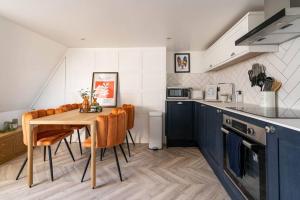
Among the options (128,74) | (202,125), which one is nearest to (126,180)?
(202,125)

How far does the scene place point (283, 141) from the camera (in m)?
1.13

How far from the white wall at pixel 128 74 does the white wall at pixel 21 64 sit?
1.07 ft

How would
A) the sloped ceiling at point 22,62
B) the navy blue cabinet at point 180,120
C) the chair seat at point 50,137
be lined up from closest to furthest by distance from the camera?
1. the chair seat at point 50,137
2. the sloped ceiling at point 22,62
3. the navy blue cabinet at point 180,120

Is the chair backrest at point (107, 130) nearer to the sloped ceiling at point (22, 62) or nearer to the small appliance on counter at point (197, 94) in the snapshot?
the sloped ceiling at point (22, 62)

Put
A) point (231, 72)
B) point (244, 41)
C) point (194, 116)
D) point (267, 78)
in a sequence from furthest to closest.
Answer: point (194, 116) < point (231, 72) < point (267, 78) < point (244, 41)

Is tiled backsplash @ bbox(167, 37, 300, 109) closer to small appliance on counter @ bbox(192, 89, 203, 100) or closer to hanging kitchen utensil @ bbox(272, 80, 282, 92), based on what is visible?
hanging kitchen utensil @ bbox(272, 80, 282, 92)

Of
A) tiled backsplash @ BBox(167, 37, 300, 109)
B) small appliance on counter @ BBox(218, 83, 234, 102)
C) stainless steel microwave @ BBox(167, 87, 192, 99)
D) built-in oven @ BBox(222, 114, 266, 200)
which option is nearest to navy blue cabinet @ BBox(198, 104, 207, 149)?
small appliance on counter @ BBox(218, 83, 234, 102)

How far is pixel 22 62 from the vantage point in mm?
3080

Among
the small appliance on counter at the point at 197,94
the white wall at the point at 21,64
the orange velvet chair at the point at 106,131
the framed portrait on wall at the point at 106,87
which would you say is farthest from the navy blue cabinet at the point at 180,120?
the white wall at the point at 21,64

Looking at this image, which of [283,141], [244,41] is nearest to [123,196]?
[283,141]

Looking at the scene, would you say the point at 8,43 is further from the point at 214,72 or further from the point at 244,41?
the point at 214,72

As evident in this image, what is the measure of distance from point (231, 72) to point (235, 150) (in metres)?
1.91

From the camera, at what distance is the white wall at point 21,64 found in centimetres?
266

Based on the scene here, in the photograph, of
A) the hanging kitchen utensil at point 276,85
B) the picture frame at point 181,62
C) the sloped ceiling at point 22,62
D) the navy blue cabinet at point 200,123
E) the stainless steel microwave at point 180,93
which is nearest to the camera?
the hanging kitchen utensil at point 276,85
